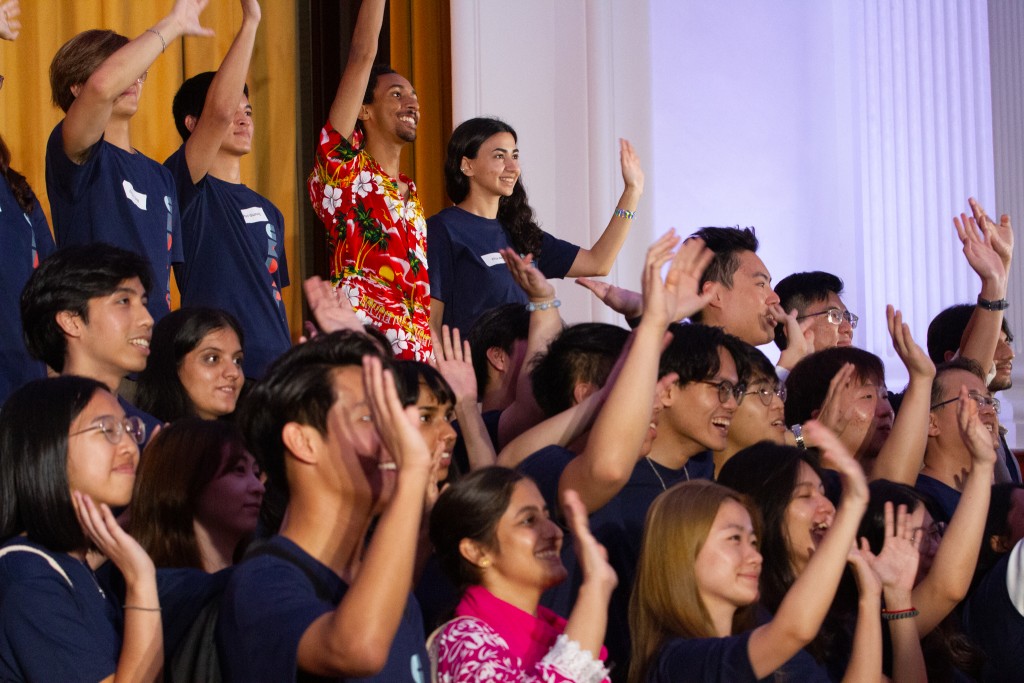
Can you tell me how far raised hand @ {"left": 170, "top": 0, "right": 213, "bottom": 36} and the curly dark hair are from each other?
45.5 inches

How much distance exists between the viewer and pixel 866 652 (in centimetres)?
242

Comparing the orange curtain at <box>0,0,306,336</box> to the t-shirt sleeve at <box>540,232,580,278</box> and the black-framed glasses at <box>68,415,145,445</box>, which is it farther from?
the black-framed glasses at <box>68,415,145,445</box>

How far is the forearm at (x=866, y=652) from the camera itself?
241cm

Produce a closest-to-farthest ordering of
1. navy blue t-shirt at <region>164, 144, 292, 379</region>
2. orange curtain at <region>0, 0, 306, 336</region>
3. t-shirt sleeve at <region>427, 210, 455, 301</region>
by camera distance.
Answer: navy blue t-shirt at <region>164, 144, 292, 379</region>, t-shirt sleeve at <region>427, 210, 455, 301</region>, orange curtain at <region>0, 0, 306, 336</region>

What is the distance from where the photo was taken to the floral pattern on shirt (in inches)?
156

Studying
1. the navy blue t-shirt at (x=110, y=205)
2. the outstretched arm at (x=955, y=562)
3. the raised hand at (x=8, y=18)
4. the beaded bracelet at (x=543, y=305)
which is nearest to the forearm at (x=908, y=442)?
the outstretched arm at (x=955, y=562)

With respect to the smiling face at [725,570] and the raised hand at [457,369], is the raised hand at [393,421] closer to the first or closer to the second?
the smiling face at [725,570]

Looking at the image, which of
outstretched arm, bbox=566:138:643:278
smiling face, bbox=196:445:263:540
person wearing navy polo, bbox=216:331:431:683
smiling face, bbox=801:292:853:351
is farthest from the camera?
outstretched arm, bbox=566:138:643:278

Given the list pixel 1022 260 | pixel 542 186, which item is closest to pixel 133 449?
pixel 542 186

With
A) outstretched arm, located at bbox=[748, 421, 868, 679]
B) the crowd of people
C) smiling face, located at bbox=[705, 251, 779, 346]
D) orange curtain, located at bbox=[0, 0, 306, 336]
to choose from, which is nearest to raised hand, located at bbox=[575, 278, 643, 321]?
the crowd of people

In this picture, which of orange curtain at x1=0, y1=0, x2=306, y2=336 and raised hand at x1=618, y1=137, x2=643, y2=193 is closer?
raised hand at x1=618, y1=137, x2=643, y2=193

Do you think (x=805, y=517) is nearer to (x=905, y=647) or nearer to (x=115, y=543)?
(x=905, y=647)

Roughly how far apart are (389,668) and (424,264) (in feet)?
7.75

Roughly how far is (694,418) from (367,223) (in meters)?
1.43
